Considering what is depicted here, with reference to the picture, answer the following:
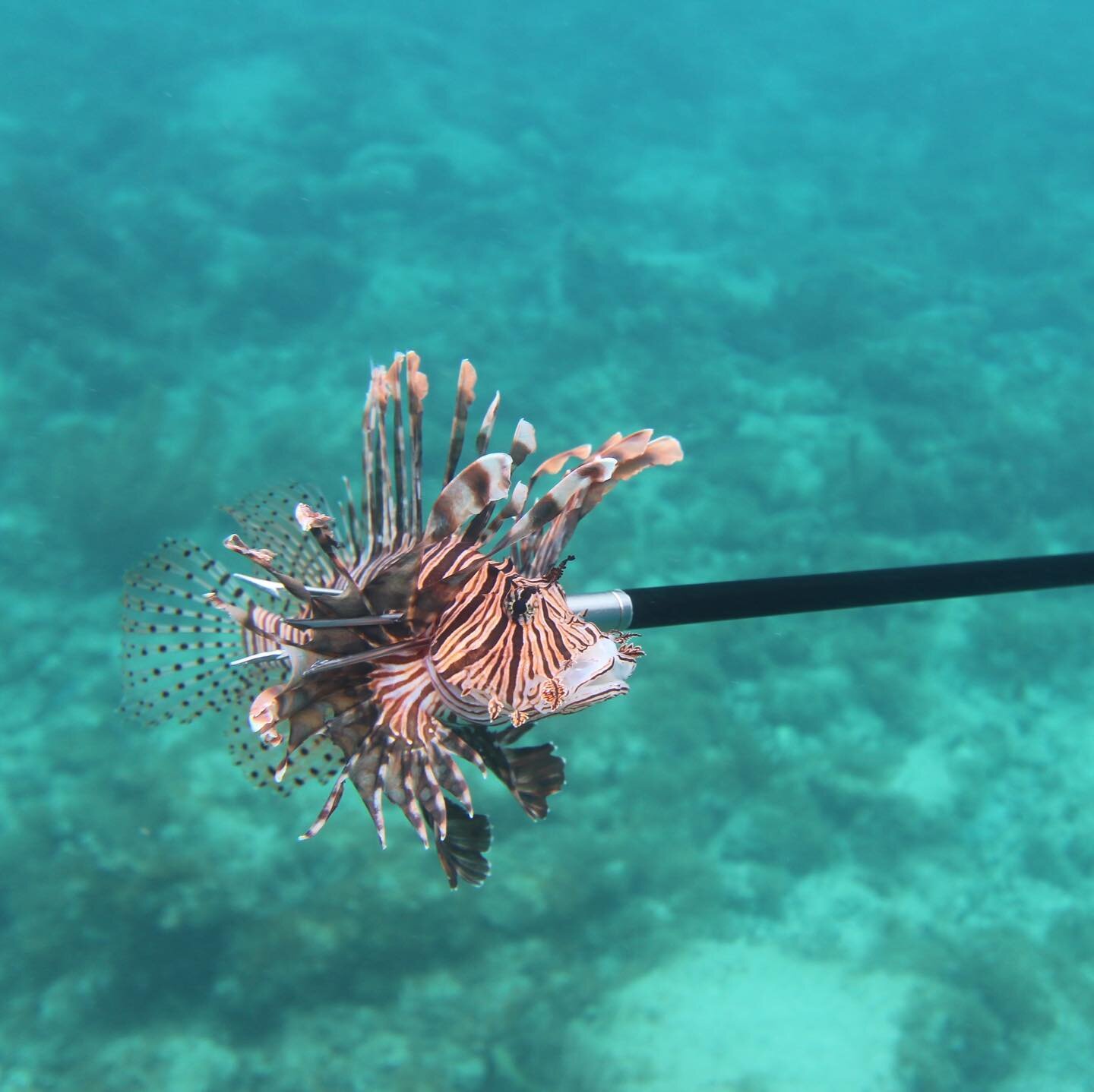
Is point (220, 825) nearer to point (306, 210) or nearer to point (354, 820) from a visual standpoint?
point (354, 820)

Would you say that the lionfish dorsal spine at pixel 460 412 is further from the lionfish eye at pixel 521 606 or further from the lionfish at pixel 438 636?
the lionfish eye at pixel 521 606

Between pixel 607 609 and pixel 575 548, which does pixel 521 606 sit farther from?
pixel 575 548

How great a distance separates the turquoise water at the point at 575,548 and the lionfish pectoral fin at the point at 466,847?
5.83m

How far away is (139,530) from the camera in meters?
10.0

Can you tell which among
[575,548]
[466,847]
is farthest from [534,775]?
[575,548]

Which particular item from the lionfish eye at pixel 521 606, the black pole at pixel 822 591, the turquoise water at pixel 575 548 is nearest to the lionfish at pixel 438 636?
the lionfish eye at pixel 521 606

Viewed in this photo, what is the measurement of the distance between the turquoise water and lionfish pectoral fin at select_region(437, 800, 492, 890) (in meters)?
5.83

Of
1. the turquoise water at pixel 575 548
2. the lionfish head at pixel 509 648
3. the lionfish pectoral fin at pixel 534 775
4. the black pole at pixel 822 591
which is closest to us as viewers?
the lionfish head at pixel 509 648

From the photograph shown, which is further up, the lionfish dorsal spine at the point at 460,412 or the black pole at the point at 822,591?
the lionfish dorsal spine at the point at 460,412

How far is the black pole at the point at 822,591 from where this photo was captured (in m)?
1.73

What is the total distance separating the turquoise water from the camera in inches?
277

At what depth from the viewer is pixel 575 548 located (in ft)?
33.9

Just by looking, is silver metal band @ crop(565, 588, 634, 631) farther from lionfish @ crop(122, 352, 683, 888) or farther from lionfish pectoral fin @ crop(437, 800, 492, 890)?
lionfish pectoral fin @ crop(437, 800, 492, 890)

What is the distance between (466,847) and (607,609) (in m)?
0.59
